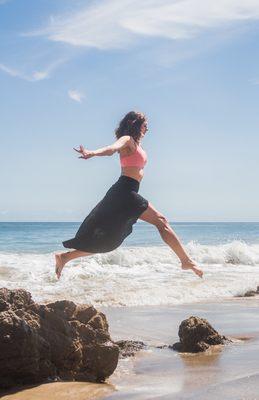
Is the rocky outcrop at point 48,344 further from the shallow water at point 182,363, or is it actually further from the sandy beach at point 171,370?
the shallow water at point 182,363

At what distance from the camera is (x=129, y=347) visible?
7.11 meters

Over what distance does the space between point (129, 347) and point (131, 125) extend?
8.59ft

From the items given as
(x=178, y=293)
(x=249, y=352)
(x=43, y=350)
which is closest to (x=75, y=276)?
(x=178, y=293)

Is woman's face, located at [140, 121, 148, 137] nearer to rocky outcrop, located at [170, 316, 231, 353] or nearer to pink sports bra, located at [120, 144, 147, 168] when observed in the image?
pink sports bra, located at [120, 144, 147, 168]

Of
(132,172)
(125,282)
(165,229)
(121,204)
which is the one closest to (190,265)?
(165,229)

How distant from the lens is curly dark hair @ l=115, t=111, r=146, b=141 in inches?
241

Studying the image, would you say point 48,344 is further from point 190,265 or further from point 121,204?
point 190,265

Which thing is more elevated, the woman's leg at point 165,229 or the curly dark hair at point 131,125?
the curly dark hair at point 131,125

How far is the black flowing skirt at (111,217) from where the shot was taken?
6043 mm

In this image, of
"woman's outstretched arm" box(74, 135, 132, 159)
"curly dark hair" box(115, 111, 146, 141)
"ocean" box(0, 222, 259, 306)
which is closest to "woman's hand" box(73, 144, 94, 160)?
"woman's outstretched arm" box(74, 135, 132, 159)

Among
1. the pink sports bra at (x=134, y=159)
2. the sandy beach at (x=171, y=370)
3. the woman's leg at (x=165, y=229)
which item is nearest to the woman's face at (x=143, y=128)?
the pink sports bra at (x=134, y=159)

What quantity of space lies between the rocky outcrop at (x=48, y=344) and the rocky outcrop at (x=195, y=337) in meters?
1.26

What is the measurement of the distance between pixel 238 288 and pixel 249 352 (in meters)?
7.57

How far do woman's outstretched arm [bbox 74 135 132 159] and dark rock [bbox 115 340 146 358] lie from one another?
2.38 meters
